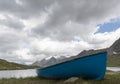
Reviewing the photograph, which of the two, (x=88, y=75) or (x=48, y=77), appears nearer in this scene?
(x=88, y=75)

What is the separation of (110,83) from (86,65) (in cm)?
348

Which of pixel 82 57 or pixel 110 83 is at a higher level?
pixel 82 57

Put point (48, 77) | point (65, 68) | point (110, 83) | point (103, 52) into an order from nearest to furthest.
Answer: point (110, 83) → point (103, 52) → point (65, 68) → point (48, 77)

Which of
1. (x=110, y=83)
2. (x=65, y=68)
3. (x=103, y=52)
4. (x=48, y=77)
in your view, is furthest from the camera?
(x=48, y=77)

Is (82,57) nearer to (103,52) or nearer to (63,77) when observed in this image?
(103,52)

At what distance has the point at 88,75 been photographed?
84.7 feet

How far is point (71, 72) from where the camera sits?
26.4 metres

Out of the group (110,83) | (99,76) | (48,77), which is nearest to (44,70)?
(48,77)

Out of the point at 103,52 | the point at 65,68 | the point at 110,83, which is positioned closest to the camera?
the point at 110,83

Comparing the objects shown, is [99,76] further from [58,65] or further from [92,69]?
[58,65]

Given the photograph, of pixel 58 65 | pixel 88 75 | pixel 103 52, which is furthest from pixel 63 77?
pixel 103 52

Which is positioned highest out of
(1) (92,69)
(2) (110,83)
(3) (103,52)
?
(3) (103,52)

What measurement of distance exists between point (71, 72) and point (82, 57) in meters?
2.76

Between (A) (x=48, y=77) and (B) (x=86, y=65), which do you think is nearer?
(B) (x=86, y=65)
